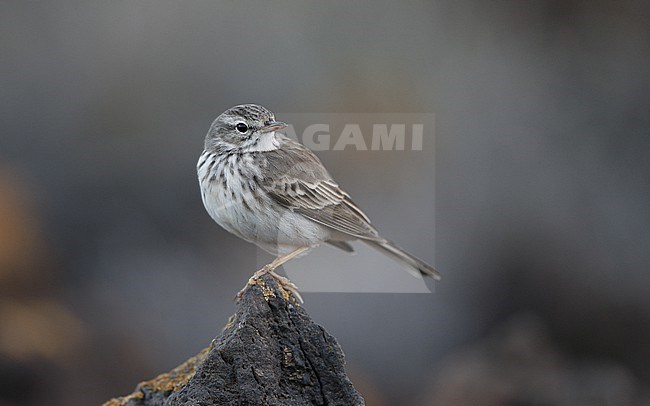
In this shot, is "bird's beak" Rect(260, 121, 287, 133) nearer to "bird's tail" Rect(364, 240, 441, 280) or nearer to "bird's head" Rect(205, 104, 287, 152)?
"bird's head" Rect(205, 104, 287, 152)

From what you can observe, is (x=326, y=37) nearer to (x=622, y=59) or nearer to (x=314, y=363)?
(x=622, y=59)

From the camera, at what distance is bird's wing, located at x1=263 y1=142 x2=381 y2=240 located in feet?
20.9

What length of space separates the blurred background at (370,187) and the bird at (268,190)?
6.47ft

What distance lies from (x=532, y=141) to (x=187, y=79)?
396 centimetres

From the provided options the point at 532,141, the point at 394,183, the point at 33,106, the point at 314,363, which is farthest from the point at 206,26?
the point at 314,363

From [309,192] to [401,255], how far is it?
84 centimetres

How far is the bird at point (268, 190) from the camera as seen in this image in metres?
6.22

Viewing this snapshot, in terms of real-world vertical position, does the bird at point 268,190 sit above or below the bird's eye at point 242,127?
below

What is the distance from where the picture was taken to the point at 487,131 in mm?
11141

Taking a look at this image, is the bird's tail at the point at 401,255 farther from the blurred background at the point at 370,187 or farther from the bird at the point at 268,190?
the blurred background at the point at 370,187

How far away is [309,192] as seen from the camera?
660 cm

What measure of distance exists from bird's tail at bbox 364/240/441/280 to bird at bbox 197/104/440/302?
10cm

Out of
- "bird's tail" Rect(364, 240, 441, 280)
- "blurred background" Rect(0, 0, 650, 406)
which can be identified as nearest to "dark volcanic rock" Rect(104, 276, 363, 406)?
"bird's tail" Rect(364, 240, 441, 280)

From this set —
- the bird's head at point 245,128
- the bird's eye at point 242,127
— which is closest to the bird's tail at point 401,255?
the bird's head at point 245,128
